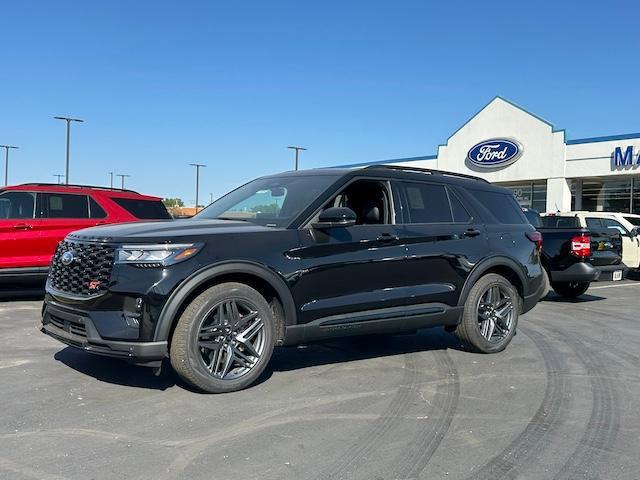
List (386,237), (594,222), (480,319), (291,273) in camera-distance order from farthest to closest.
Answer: (594,222) < (480,319) < (386,237) < (291,273)

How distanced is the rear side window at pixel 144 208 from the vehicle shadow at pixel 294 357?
14.5 ft

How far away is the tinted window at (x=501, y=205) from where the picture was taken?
675cm

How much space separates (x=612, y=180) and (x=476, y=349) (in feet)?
87.8

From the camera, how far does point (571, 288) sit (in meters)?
11.7

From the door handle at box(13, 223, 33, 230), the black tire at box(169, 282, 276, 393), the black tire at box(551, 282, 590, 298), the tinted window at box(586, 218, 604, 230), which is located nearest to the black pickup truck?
the black tire at box(551, 282, 590, 298)

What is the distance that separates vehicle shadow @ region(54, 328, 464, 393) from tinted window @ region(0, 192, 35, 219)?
413 centimetres

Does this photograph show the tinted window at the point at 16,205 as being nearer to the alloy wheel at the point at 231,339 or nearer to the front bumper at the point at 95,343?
the front bumper at the point at 95,343

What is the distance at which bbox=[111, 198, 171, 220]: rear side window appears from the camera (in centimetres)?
1008

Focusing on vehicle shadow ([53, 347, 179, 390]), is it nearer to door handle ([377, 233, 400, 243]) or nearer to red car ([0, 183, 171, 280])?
door handle ([377, 233, 400, 243])

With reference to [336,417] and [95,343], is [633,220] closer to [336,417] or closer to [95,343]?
[336,417]

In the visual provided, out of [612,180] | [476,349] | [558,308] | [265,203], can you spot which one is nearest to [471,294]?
[476,349]

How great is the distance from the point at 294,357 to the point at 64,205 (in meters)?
5.53

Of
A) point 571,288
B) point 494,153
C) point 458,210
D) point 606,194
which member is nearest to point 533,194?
point 494,153

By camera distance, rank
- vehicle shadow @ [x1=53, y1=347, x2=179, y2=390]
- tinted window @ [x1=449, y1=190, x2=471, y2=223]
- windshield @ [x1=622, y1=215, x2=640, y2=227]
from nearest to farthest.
A: vehicle shadow @ [x1=53, y1=347, x2=179, y2=390] → tinted window @ [x1=449, y1=190, x2=471, y2=223] → windshield @ [x1=622, y1=215, x2=640, y2=227]
